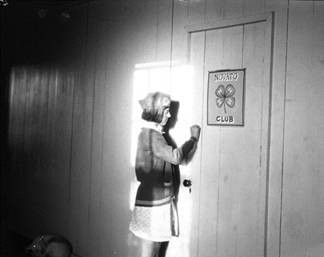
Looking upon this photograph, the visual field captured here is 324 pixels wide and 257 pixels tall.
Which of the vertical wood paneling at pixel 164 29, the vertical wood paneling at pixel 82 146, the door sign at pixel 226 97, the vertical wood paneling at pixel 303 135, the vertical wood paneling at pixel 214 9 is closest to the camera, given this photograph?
the vertical wood paneling at pixel 303 135

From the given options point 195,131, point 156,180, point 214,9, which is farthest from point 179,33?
point 156,180

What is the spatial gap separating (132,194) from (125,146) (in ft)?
1.48

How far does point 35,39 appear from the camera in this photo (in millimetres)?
4508

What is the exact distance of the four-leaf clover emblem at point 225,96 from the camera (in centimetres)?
269

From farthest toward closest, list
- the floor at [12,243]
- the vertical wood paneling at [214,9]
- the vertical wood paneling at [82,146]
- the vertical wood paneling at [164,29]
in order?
the floor at [12,243]
the vertical wood paneling at [82,146]
the vertical wood paneling at [164,29]
the vertical wood paneling at [214,9]

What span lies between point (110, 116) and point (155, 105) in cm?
68

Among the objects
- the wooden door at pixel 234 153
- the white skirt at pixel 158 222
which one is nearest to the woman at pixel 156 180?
the white skirt at pixel 158 222

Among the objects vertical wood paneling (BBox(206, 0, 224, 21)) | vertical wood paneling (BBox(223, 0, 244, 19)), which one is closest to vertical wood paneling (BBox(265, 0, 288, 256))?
vertical wood paneling (BBox(223, 0, 244, 19))

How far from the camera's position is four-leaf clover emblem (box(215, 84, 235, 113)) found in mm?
2686

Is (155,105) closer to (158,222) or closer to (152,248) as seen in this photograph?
(158,222)

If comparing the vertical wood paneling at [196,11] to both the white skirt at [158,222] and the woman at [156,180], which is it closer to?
the woman at [156,180]

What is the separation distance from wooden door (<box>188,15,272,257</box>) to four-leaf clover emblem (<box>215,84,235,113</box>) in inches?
4.3

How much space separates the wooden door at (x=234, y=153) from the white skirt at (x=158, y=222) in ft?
0.59

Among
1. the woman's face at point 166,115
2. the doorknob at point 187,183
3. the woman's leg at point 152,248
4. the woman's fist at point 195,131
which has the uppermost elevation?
the woman's face at point 166,115
